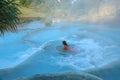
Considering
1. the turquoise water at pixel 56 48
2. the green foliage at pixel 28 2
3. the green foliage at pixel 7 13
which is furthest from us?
the green foliage at pixel 28 2

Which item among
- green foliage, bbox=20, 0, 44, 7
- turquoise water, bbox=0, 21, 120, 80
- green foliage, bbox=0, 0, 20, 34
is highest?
green foliage, bbox=20, 0, 44, 7

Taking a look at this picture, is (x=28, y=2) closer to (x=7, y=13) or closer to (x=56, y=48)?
(x=56, y=48)

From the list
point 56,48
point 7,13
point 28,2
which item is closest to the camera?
point 7,13

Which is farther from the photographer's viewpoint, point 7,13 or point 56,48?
point 56,48

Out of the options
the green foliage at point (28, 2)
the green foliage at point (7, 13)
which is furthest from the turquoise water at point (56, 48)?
the green foliage at point (28, 2)

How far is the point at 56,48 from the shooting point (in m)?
16.5

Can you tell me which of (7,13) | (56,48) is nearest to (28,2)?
(56,48)

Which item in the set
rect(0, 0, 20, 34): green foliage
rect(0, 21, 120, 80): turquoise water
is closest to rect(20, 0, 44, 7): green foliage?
rect(0, 21, 120, 80): turquoise water

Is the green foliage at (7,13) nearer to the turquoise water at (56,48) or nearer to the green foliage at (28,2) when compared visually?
the turquoise water at (56,48)

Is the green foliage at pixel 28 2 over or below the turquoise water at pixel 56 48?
over

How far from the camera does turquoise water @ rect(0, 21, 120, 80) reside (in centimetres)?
1342

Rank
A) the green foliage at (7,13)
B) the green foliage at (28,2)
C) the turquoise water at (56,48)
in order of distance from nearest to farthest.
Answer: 1. the green foliage at (7,13)
2. the turquoise water at (56,48)
3. the green foliage at (28,2)

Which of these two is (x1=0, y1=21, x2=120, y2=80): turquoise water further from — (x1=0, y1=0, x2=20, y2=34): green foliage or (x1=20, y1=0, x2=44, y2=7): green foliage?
(x1=20, y1=0, x2=44, y2=7): green foliage

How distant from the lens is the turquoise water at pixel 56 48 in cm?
1342
